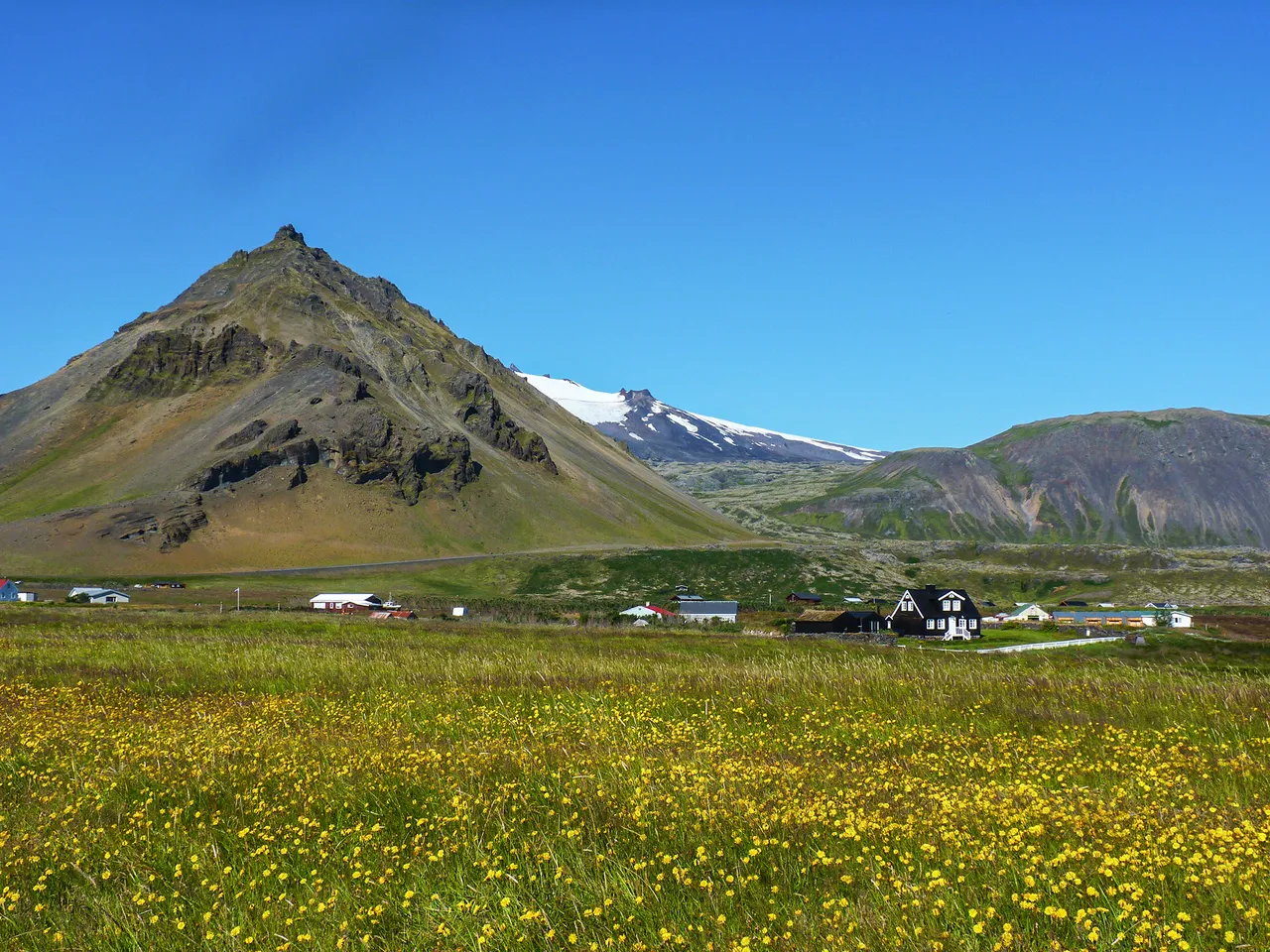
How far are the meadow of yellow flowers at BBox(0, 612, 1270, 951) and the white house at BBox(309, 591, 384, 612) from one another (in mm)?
99565

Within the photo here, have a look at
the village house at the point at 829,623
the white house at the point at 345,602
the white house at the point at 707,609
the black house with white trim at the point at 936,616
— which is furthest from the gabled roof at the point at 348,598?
the black house with white trim at the point at 936,616

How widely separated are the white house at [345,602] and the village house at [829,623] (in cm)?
5173

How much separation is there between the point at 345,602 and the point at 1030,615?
307 ft

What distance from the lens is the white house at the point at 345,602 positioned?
115750mm

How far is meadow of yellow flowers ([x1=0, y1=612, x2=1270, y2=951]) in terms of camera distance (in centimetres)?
751

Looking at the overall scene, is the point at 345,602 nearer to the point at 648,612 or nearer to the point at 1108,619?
the point at 648,612

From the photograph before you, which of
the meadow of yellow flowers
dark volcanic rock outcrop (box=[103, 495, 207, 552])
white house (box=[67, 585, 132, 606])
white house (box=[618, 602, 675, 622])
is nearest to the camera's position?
the meadow of yellow flowers

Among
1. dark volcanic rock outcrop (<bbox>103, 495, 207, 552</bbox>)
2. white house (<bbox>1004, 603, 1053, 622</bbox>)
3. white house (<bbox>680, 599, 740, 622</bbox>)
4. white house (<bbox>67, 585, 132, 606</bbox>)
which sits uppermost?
dark volcanic rock outcrop (<bbox>103, 495, 207, 552</bbox>)

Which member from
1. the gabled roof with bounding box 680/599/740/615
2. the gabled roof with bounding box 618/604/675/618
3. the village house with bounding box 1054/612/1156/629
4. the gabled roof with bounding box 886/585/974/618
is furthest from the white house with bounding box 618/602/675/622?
the village house with bounding box 1054/612/1156/629

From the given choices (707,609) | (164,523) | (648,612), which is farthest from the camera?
(164,523)

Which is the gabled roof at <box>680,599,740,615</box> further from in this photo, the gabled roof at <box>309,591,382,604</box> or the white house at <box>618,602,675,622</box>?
the gabled roof at <box>309,591,382,604</box>

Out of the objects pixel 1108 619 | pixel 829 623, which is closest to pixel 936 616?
pixel 829 623

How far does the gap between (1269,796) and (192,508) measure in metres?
201

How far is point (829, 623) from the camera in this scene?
9631 cm
